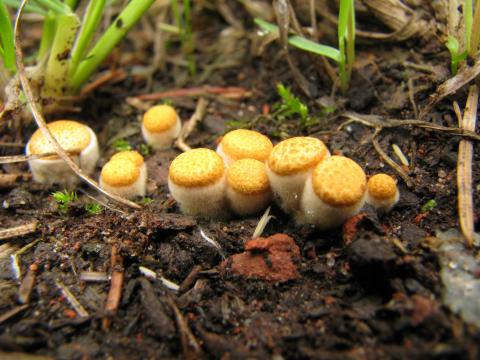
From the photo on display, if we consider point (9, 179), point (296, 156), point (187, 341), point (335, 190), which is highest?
point (296, 156)

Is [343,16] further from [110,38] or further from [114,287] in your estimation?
[114,287]

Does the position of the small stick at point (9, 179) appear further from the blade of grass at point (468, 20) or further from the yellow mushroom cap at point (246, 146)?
the blade of grass at point (468, 20)

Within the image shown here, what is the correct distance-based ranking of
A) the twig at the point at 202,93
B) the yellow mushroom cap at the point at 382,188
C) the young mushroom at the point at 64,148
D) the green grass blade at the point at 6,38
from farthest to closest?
the twig at the point at 202,93 → the young mushroom at the point at 64,148 → the green grass blade at the point at 6,38 → the yellow mushroom cap at the point at 382,188

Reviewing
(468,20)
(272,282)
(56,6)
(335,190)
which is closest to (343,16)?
(468,20)

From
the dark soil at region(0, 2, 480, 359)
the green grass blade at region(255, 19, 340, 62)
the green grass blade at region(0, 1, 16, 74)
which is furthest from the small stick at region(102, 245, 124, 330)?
the green grass blade at region(255, 19, 340, 62)

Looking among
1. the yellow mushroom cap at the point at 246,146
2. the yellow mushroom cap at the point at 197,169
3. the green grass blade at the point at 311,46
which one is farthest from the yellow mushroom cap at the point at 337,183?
the green grass blade at the point at 311,46

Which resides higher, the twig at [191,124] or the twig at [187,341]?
the twig at [191,124]
